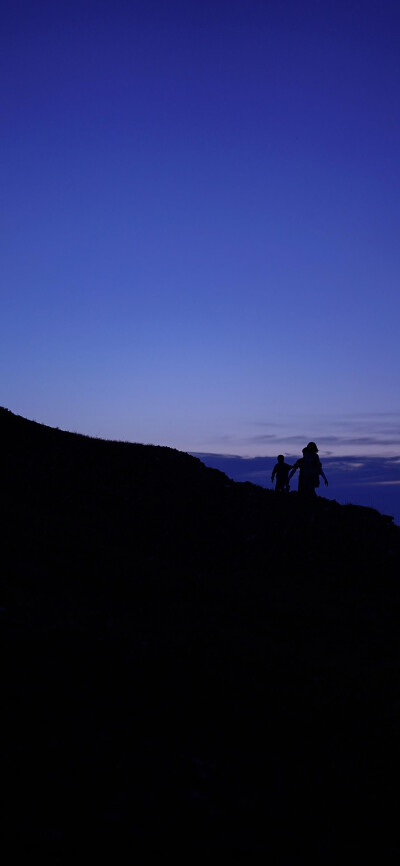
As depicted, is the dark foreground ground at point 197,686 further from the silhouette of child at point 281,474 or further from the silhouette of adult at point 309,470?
the silhouette of child at point 281,474

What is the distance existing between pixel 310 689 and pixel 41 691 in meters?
4.79

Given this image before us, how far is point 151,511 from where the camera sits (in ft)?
80.0

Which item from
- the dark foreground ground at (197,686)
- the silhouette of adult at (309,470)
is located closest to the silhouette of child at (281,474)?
the silhouette of adult at (309,470)

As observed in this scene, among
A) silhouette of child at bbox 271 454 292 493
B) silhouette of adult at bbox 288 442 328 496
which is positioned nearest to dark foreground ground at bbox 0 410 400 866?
silhouette of adult at bbox 288 442 328 496

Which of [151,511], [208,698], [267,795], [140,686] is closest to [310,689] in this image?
[208,698]

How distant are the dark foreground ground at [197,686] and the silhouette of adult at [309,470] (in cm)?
362

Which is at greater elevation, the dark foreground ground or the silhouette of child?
the silhouette of child

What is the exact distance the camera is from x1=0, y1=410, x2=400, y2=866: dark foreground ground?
666 cm

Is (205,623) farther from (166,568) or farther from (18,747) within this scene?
(18,747)

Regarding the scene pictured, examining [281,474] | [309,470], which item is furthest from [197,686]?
[281,474]

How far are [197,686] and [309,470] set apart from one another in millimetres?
17533

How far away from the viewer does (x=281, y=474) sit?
30.2m

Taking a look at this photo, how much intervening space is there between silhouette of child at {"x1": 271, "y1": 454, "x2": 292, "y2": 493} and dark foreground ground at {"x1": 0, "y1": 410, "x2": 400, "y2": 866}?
19.6 ft

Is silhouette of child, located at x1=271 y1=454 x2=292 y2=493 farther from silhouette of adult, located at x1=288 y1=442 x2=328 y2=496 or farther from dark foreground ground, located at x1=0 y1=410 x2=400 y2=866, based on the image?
dark foreground ground, located at x1=0 y1=410 x2=400 y2=866
